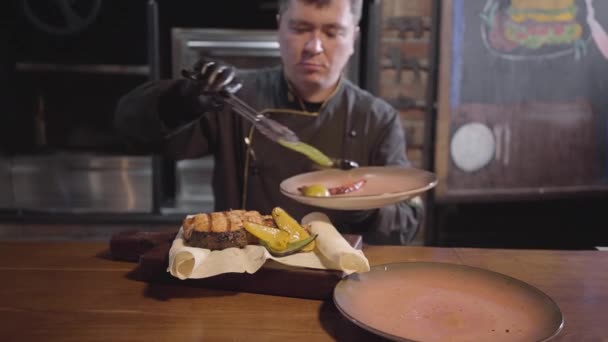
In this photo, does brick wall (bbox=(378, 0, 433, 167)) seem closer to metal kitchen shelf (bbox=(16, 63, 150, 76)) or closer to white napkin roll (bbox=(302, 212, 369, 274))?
metal kitchen shelf (bbox=(16, 63, 150, 76))

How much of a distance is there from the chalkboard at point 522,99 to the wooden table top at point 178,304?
1.42m

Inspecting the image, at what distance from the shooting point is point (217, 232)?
919 millimetres

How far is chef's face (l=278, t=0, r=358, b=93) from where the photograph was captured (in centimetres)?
164

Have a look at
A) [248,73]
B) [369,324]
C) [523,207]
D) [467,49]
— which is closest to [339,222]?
[248,73]

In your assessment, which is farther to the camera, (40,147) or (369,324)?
(40,147)

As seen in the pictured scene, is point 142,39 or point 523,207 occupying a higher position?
point 142,39

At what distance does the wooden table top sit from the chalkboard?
4.67ft

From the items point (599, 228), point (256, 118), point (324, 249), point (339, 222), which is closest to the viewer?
point (324, 249)

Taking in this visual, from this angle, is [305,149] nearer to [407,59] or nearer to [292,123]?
[292,123]

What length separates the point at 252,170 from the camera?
1.80 metres

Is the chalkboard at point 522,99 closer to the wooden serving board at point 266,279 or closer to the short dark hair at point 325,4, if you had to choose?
the short dark hair at point 325,4

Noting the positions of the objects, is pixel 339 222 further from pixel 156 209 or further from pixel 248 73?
pixel 156 209

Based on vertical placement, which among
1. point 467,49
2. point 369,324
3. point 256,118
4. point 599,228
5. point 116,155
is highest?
point 467,49

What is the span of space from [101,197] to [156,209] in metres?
0.39
